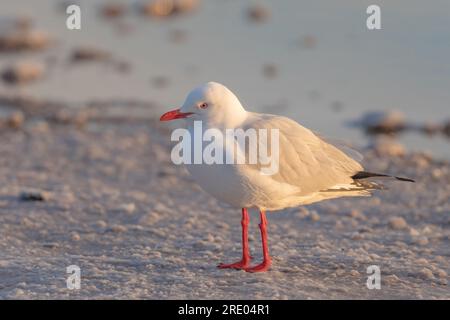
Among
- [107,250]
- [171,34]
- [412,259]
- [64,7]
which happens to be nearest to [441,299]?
[412,259]

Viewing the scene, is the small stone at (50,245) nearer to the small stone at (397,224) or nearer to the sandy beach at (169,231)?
the sandy beach at (169,231)

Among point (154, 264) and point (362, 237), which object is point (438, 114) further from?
point (154, 264)

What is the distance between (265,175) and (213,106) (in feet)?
1.97

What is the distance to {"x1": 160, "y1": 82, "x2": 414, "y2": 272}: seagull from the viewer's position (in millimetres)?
6500

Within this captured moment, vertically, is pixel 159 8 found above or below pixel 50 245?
above

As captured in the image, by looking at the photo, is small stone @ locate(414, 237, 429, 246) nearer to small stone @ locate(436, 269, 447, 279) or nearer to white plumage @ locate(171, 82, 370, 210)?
small stone @ locate(436, 269, 447, 279)

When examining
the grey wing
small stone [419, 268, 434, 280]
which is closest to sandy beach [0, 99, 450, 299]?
small stone [419, 268, 434, 280]

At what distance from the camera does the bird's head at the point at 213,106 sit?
6.65m

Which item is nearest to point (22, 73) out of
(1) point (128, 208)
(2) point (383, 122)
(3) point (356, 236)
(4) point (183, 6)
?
(4) point (183, 6)

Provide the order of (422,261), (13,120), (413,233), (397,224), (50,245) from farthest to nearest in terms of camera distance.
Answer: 1. (13,120)
2. (397,224)
3. (413,233)
4. (50,245)
5. (422,261)

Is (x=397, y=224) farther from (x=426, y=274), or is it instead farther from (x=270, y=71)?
(x=270, y=71)

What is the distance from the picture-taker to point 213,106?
666cm

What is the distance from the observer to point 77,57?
16062mm

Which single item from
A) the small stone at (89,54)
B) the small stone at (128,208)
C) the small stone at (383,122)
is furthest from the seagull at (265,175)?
the small stone at (89,54)
